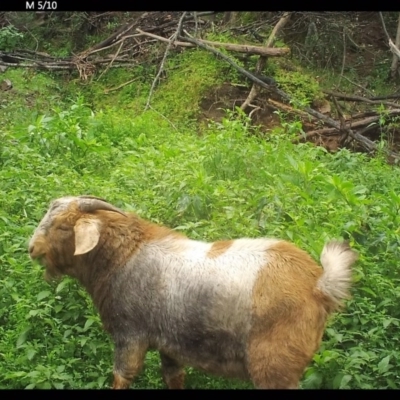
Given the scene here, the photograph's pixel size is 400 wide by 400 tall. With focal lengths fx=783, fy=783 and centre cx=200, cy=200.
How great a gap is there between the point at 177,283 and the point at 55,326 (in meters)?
1.12

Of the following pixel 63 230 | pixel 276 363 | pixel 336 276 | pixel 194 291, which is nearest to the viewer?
pixel 276 363

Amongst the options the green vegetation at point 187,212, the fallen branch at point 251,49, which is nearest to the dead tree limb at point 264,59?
the fallen branch at point 251,49

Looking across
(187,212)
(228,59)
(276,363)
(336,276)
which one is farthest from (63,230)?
(228,59)

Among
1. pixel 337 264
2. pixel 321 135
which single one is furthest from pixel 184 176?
pixel 321 135

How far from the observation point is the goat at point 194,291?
15.1ft

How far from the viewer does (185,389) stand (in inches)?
208

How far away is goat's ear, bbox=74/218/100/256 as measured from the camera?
16.0 ft

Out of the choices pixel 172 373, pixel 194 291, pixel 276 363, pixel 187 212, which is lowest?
pixel 172 373

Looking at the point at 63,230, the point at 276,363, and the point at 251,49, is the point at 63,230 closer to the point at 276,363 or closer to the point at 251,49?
the point at 276,363

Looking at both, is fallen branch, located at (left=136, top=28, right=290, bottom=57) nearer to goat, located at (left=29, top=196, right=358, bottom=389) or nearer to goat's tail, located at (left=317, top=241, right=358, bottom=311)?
goat, located at (left=29, top=196, right=358, bottom=389)

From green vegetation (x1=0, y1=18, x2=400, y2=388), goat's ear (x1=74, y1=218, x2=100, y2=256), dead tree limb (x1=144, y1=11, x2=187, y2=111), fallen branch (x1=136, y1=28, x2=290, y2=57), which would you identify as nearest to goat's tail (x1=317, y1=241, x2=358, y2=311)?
green vegetation (x1=0, y1=18, x2=400, y2=388)

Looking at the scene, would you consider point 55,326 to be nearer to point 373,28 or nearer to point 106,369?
point 106,369

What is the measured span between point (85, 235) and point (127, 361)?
84 centimetres

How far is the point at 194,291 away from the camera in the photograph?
4.79 metres
